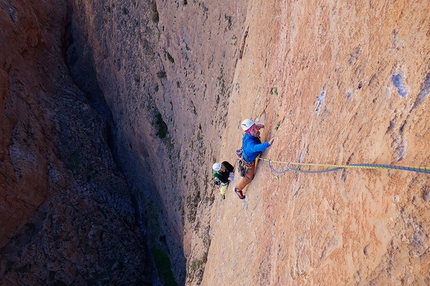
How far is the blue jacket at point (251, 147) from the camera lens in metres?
7.05

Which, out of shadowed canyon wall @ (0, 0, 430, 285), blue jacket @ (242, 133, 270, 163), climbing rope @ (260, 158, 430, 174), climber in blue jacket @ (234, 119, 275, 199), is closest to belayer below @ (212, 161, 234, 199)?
shadowed canyon wall @ (0, 0, 430, 285)

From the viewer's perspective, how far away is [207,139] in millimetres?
12945

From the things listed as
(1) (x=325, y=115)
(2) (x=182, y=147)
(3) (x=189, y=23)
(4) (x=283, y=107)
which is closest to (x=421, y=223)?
(1) (x=325, y=115)

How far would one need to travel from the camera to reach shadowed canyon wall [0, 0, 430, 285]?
3.70m

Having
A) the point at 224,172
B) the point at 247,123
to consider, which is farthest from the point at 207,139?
the point at 247,123

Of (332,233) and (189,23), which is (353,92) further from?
(189,23)

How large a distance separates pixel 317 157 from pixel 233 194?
4.77 m

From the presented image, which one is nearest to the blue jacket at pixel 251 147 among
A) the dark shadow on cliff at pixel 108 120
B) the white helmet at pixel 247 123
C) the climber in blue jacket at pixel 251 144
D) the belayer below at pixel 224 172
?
the climber in blue jacket at pixel 251 144

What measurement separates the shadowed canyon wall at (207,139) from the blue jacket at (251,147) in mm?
248

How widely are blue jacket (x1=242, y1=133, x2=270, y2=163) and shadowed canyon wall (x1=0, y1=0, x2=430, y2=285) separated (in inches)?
9.8

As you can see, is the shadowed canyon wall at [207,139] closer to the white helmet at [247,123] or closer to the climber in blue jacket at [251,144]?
the climber in blue jacket at [251,144]

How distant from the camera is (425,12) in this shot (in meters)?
3.48

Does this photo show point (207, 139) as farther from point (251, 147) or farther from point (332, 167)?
point (332, 167)

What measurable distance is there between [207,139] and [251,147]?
5779 mm
